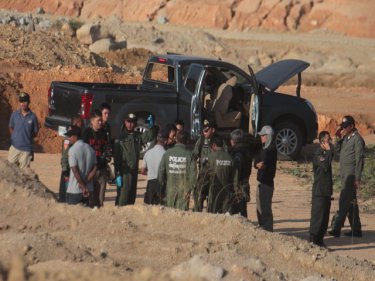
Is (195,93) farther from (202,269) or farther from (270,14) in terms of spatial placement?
(270,14)

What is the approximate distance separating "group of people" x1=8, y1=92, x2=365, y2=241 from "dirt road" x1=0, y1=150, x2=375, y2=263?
37 cm

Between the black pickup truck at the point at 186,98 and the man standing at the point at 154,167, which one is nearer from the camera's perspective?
the man standing at the point at 154,167

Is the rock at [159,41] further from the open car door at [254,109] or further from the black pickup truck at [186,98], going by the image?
the open car door at [254,109]

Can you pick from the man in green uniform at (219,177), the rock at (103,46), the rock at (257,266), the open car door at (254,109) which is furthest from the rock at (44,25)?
the rock at (257,266)

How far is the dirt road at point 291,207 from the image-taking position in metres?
13.5

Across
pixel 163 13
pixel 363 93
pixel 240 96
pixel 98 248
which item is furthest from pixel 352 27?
pixel 98 248

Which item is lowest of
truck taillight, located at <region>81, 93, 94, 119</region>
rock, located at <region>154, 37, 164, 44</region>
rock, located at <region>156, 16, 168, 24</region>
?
truck taillight, located at <region>81, 93, 94, 119</region>

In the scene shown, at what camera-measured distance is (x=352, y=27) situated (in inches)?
2512

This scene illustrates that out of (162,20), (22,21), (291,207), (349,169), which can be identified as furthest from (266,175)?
(162,20)

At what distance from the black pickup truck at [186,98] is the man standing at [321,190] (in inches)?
239

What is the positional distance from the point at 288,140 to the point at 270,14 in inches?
1803

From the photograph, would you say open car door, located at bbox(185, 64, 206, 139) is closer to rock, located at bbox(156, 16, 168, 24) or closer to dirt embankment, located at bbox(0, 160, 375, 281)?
dirt embankment, located at bbox(0, 160, 375, 281)

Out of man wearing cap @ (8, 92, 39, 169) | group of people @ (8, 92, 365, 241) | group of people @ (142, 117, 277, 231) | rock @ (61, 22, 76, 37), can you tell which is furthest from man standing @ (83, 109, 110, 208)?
rock @ (61, 22, 76, 37)

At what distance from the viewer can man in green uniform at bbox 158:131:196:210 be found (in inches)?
467
